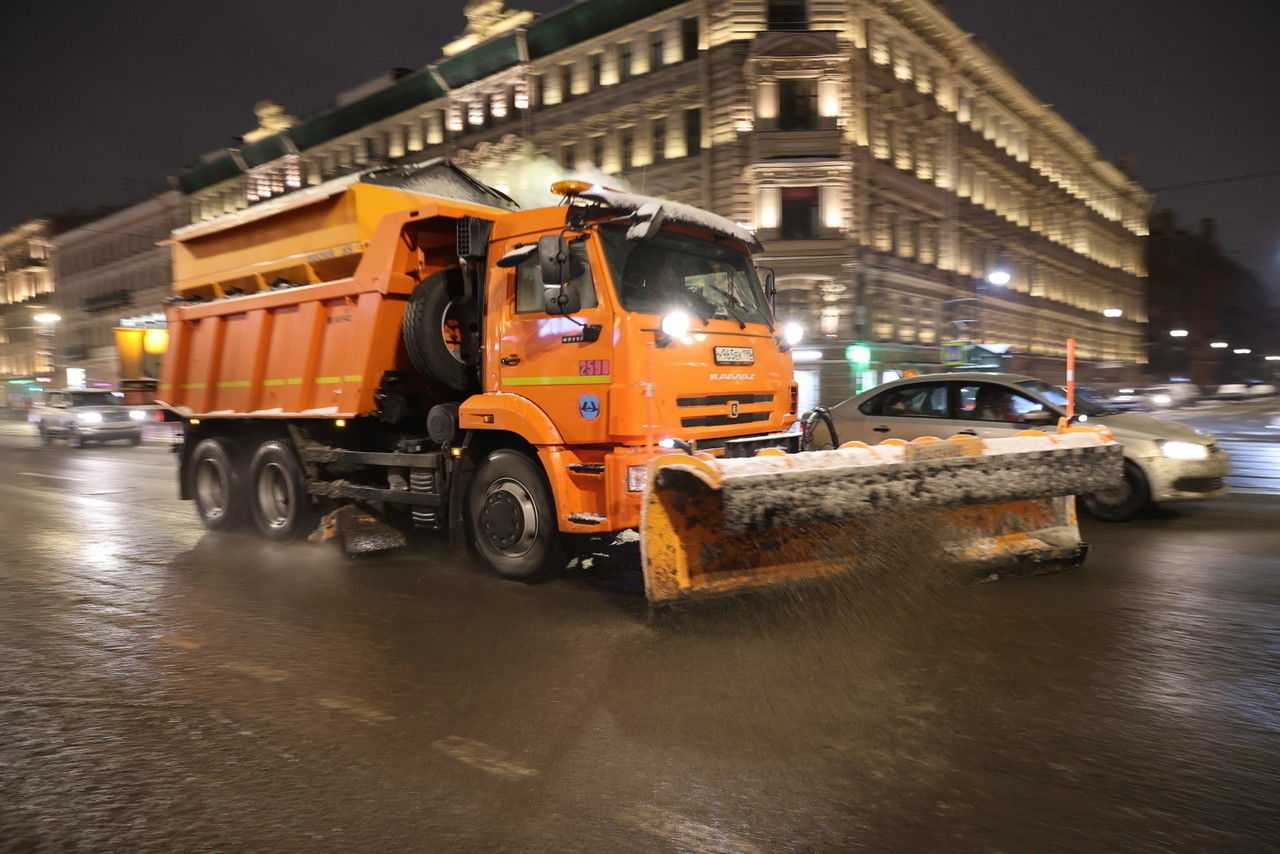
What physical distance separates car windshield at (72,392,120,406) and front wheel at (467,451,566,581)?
25896 millimetres

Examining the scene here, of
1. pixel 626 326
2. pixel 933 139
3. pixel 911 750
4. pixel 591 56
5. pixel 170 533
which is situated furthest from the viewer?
pixel 933 139

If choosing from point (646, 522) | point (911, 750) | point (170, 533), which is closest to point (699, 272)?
point (646, 522)

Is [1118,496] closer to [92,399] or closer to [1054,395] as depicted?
[1054,395]

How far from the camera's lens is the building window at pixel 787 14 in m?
30.5

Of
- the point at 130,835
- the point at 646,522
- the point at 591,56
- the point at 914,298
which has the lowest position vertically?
the point at 130,835

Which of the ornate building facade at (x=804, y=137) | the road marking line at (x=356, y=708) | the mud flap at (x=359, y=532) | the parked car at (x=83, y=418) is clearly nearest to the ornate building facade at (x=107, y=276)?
the ornate building facade at (x=804, y=137)

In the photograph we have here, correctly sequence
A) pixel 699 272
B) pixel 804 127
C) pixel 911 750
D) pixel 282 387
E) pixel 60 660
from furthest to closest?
pixel 804 127, pixel 282 387, pixel 699 272, pixel 60 660, pixel 911 750

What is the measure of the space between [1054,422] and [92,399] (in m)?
29.0

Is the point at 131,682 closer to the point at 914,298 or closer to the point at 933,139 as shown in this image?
the point at 914,298

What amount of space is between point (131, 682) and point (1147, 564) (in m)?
7.30

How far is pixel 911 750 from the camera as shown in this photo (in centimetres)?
346

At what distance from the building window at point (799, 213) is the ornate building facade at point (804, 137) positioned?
0.05 m

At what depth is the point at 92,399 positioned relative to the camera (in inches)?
1077

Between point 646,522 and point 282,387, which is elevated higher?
point 282,387
